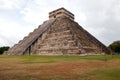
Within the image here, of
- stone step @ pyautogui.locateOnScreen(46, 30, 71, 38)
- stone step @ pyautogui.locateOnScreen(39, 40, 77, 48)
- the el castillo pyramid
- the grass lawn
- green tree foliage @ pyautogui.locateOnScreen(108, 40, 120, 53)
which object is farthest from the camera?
green tree foliage @ pyautogui.locateOnScreen(108, 40, 120, 53)

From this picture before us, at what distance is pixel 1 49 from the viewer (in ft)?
220

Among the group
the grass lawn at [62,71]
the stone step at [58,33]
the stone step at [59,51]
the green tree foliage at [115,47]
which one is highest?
the stone step at [58,33]

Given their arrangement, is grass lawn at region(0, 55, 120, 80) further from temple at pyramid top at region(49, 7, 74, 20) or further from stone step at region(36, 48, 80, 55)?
temple at pyramid top at region(49, 7, 74, 20)

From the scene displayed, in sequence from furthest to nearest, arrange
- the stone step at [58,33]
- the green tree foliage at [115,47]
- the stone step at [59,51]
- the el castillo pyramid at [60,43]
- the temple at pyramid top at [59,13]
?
the green tree foliage at [115,47], the temple at pyramid top at [59,13], the stone step at [58,33], the el castillo pyramid at [60,43], the stone step at [59,51]

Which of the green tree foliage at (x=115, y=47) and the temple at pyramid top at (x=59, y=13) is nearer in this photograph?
the temple at pyramid top at (x=59, y=13)

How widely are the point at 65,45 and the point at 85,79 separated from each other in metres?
24.0

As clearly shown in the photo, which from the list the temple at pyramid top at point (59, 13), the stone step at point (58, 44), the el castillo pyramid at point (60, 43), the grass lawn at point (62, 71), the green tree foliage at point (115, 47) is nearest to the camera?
the grass lawn at point (62, 71)

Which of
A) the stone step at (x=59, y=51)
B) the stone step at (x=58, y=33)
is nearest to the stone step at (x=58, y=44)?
the stone step at (x=59, y=51)

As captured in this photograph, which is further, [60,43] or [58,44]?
[58,44]

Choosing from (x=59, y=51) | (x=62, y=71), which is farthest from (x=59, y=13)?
(x=62, y=71)

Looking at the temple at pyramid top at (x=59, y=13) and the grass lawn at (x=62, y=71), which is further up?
the temple at pyramid top at (x=59, y=13)

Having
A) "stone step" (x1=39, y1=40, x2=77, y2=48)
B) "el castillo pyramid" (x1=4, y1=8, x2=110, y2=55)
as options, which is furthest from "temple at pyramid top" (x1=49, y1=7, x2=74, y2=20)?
"stone step" (x1=39, y1=40, x2=77, y2=48)

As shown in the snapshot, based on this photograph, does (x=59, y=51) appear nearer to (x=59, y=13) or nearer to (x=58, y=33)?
(x=58, y=33)

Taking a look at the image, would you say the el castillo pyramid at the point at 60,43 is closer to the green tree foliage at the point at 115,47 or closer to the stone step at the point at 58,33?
the stone step at the point at 58,33
